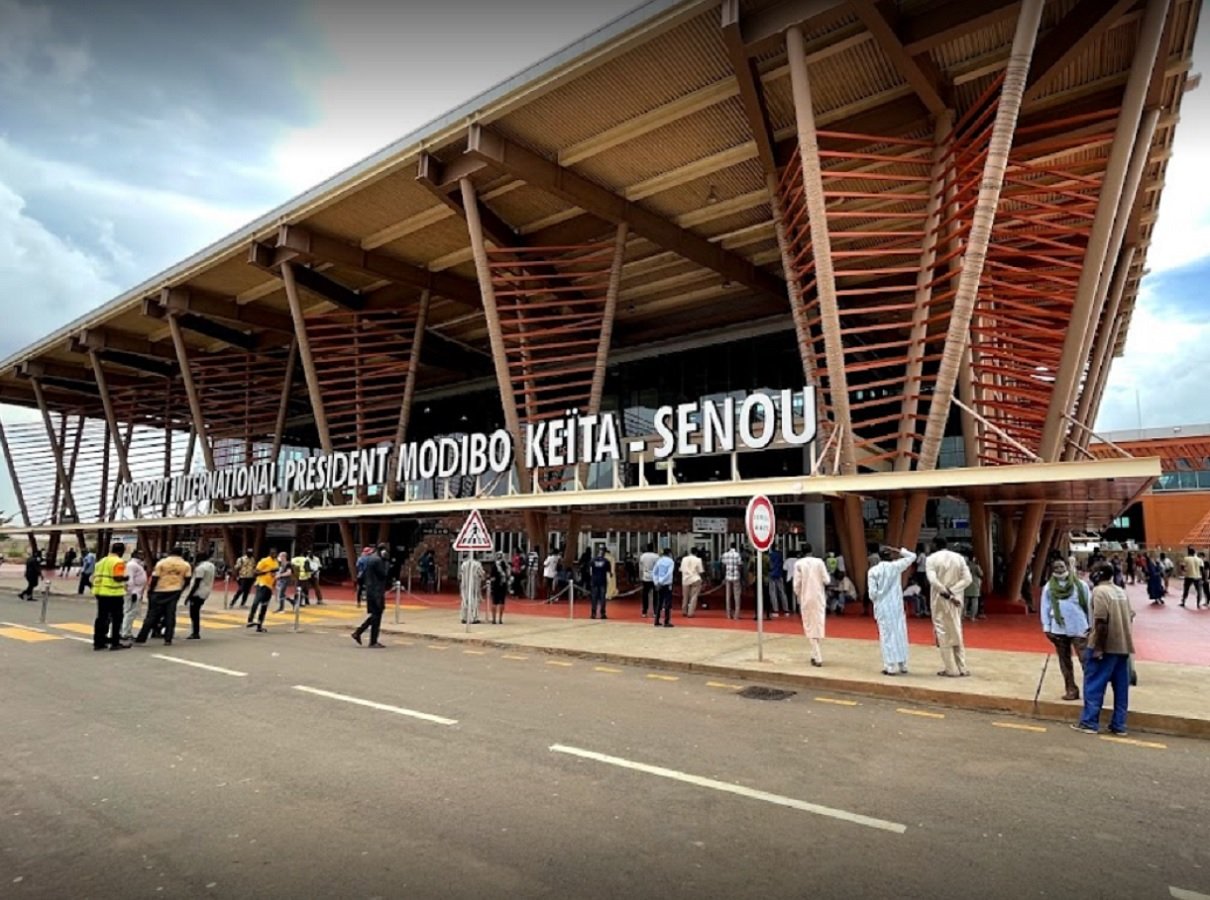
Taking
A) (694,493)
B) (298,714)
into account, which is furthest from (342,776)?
(694,493)

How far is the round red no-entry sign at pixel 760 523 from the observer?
34.4 feet

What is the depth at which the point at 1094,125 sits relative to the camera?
1792 cm

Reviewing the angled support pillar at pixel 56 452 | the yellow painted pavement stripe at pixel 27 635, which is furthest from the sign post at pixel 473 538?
the angled support pillar at pixel 56 452

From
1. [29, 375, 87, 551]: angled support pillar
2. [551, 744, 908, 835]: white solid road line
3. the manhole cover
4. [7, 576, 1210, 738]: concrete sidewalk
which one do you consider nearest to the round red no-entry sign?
[7, 576, 1210, 738]: concrete sidewalk

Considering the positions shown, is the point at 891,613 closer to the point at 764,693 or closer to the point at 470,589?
the point at 764,693

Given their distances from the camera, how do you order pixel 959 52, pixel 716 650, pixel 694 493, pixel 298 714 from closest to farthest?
1. pixel 298 714
2. pixel 716 650
3. pixel 694 493
4. pixel 959 52

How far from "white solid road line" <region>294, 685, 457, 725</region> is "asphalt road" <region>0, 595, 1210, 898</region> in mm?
58

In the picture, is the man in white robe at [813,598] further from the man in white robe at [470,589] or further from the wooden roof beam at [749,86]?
the wooden roof beam at [749,86]

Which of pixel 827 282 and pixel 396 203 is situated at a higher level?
pixel 396 203

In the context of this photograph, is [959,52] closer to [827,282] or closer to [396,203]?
[827,282]

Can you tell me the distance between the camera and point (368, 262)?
28.0 metres

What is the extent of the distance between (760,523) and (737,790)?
5820mm

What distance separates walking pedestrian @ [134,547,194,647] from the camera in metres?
12.8

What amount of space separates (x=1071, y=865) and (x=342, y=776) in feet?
15.9
